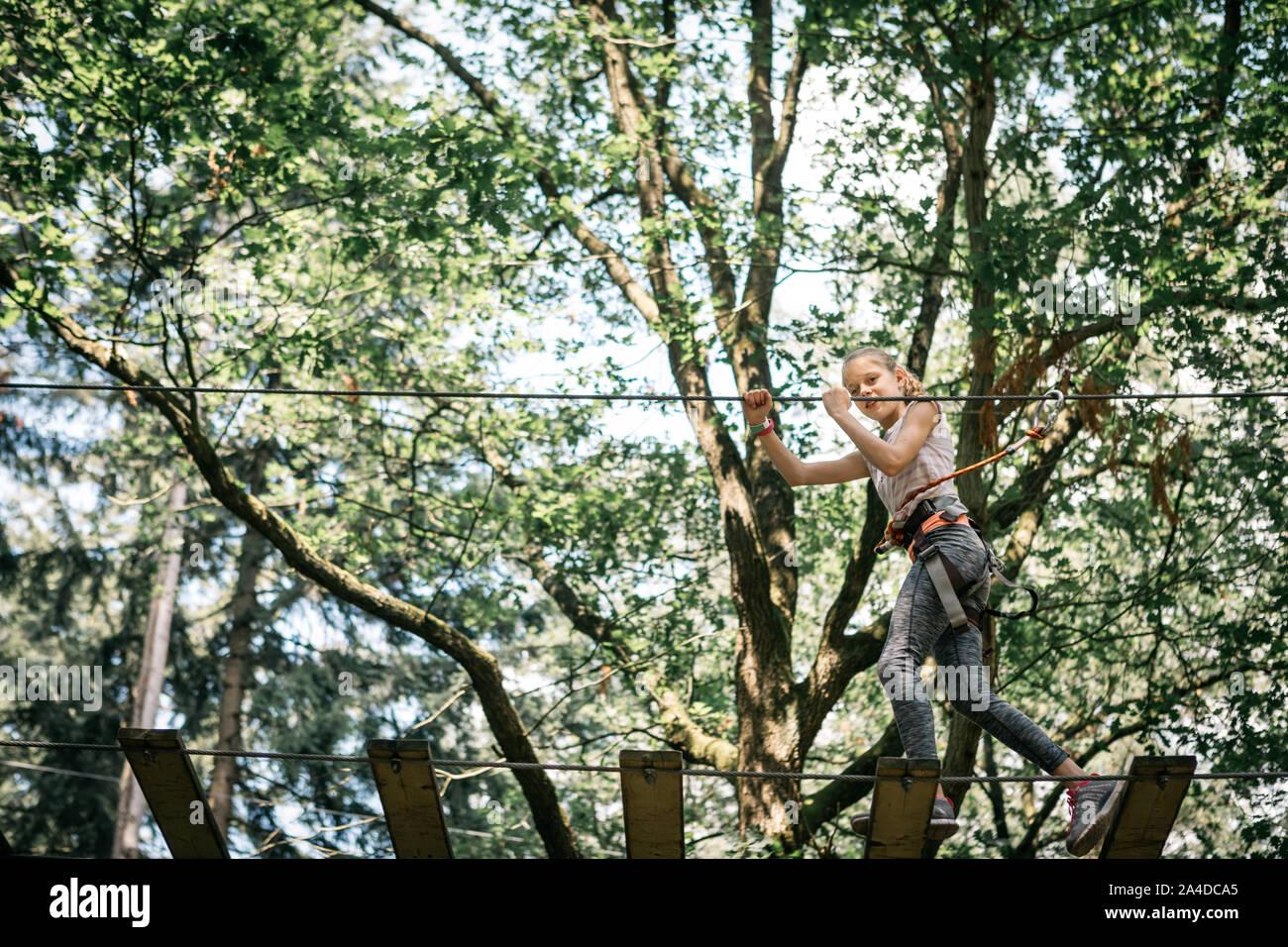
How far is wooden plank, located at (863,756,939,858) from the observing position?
10.5 ft

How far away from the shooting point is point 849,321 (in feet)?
36.0

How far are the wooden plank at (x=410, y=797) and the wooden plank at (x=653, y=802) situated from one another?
1.67 feet

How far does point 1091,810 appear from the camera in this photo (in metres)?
3.34

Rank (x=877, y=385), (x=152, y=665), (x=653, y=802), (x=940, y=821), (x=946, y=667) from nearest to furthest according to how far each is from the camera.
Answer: (x=653, y=802)
(x=940, y=821)
(x=946, y=667)
(x=877, y=385)
(x=152, y=665)

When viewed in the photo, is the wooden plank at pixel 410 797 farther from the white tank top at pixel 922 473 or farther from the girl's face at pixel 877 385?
the girl's face at pixel 877 385

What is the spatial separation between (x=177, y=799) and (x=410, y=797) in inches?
Answer: 25.7

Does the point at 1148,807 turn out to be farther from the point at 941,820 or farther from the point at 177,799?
the point at 177,799

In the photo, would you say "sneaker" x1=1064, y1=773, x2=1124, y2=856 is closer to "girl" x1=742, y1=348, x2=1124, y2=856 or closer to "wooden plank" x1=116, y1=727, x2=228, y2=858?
"girl" x1=742, y1=348, x2=1124, y2=856

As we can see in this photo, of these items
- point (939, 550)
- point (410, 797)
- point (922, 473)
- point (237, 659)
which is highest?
point (237, 659)

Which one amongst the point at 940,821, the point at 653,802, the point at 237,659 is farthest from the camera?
the point at 237,659

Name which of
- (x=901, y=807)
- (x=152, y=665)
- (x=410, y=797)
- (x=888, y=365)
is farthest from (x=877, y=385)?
(x=152, y=665)

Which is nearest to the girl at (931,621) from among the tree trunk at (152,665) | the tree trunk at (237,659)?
the tree trunk at (152,665)

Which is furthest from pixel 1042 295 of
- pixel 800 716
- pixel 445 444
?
pixel 445 444

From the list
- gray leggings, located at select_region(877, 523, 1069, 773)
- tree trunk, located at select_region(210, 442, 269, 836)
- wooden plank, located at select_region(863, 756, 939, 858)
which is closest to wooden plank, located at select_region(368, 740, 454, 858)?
wooden plank, located at select_region(863, 756, 939, 858)
